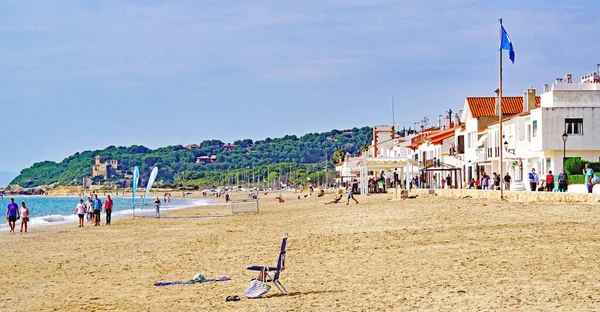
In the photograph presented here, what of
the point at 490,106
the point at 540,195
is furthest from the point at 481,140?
the point at 540,195

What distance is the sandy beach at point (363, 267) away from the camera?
438 inches

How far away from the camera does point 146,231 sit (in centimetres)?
3216

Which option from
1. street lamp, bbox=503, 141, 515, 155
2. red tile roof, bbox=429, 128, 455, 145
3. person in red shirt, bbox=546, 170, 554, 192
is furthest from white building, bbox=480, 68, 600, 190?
red tile roof, bbox=429, 128, 455, 145

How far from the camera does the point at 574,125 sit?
43000 mm

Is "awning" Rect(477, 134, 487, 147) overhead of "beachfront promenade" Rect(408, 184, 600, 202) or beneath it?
overhead

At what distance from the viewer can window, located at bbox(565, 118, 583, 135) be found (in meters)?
42.8

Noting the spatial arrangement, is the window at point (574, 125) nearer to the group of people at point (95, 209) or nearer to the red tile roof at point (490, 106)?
the red tile roof at point (490, 106)

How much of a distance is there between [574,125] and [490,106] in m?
15.6

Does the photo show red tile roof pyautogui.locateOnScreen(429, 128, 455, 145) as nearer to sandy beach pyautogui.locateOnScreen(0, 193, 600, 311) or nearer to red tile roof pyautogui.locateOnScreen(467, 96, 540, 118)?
red tile roof pyautogui.locateOnScreen(467, 96, 540, 118)

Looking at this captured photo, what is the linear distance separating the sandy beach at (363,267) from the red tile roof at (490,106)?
3291 cm

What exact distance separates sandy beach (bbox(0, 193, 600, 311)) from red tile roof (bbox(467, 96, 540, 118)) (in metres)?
32.9

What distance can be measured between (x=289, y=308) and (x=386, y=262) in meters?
4.32

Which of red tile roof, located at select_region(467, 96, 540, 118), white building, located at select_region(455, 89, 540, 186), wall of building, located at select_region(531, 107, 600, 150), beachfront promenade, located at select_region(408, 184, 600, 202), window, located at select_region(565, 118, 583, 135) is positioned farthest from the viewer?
red tile roof, located at select_region(467, 96, 540, 118)

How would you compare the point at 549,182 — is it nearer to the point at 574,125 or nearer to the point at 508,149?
the point at 574,125
